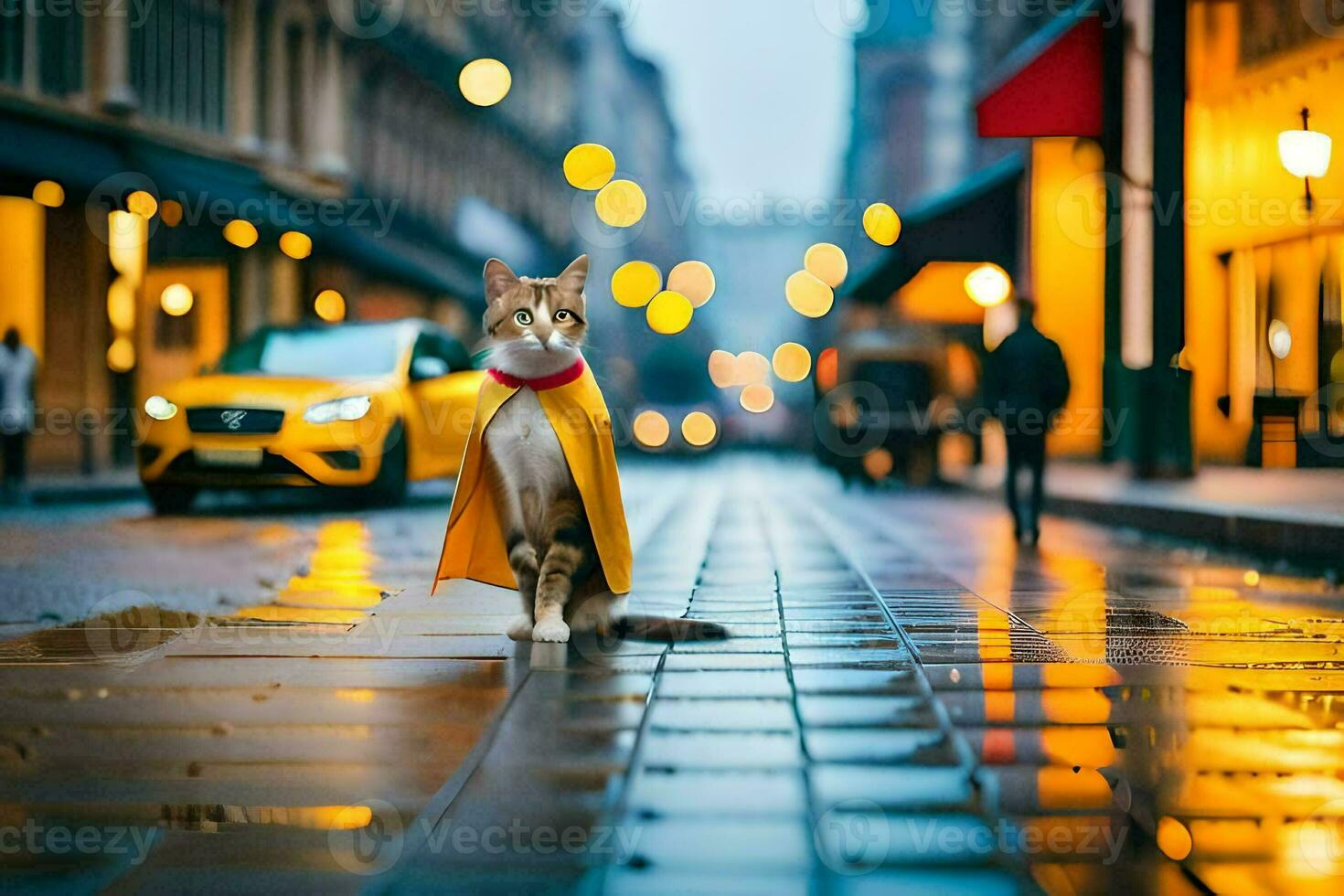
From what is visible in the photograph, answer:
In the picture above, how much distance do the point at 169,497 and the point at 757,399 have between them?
78.9 meters

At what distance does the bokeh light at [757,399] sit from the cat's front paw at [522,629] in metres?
Result: 83.5

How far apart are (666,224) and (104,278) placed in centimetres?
6745

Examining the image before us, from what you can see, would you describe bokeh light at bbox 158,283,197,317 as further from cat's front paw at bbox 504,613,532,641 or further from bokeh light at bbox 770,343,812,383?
bokeh light at bbox 770,343,812,383

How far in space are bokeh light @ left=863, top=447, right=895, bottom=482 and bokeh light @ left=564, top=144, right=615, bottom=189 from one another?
603 centimetres

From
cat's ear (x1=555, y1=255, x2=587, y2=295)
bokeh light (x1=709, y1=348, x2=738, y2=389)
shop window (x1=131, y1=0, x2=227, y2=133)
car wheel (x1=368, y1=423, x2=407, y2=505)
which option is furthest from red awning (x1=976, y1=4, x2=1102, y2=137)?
bokeh light (x1=709, y1=348, x2=738, y2=389)

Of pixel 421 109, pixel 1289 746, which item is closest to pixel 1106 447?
pixel 1289 746

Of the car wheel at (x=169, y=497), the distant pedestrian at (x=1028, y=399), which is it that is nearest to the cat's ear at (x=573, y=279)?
the distant pedestrian at (x=1028, y=399)

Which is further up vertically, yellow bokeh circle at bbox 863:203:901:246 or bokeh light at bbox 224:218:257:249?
bokeh light at bbox 224:218:257:249

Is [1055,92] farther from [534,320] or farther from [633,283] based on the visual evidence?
[633,283]

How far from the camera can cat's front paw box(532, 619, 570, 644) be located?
15.8 feet

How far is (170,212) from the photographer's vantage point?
70.3ft

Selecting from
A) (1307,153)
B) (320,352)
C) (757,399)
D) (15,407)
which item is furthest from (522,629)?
(757,399)

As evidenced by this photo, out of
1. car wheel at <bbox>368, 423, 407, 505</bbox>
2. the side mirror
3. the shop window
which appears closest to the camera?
car wheel at <bbox>368, 423, 407, 505</bbox>

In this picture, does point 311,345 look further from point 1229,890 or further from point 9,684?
point 1229,890
